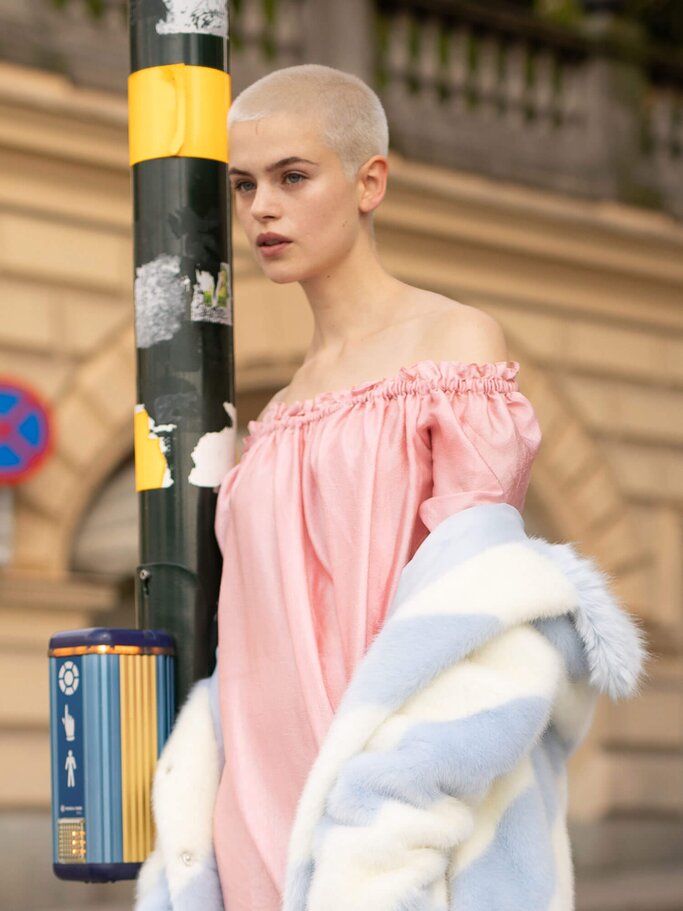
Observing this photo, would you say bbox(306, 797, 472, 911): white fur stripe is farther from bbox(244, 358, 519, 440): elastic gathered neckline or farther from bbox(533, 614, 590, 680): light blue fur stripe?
bbox(244, 358, 519, 440): elastic gathered neckline

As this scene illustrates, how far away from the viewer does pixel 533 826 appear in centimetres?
249

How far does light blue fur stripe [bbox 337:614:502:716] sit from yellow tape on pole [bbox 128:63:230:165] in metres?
0.96

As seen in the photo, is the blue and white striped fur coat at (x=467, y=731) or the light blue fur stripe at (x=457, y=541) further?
the light blue fur stripe at (x=457, y=541)

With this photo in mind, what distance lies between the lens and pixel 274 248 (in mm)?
2814

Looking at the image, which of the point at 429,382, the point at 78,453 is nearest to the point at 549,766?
the point at 429,382

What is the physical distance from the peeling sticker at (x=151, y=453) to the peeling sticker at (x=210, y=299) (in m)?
0.18

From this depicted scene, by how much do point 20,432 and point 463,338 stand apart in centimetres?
765

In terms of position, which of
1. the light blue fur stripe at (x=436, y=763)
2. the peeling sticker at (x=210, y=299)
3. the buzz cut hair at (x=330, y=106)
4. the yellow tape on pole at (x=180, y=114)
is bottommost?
the light blue fur stripe at (x=436, y=763)

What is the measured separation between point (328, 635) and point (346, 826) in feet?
1.30

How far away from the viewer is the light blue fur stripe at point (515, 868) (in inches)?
94.3

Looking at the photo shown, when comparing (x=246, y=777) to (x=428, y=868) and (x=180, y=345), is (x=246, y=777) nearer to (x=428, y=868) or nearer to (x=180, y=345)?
(x=428, y=868)

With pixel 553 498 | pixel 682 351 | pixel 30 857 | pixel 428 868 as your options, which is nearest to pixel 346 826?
pixel 428 868

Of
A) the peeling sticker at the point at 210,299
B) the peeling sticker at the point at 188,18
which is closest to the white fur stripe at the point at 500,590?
the peeling sticker at the point at 210,299

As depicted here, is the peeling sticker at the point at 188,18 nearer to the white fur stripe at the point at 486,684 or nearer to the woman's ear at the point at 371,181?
the woman's ear at the point at 371,181
